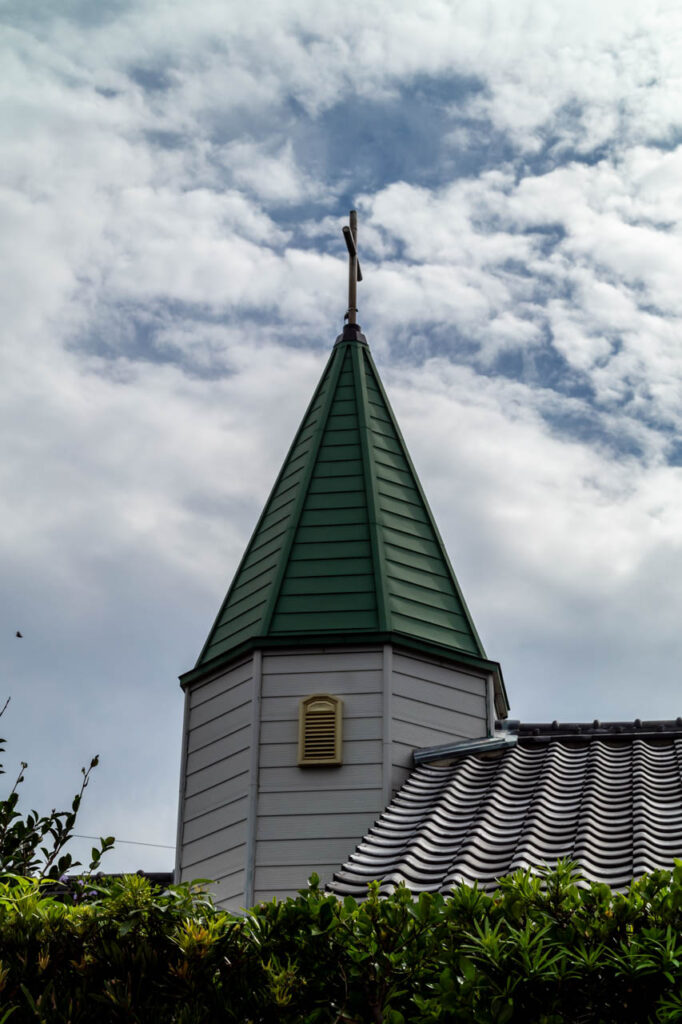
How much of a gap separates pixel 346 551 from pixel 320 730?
7.38 ft

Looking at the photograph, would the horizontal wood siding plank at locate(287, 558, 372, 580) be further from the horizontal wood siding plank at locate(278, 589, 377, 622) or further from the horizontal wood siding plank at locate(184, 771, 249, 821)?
the horizontal wood siding plank at locate(184, 771, 249, 821)

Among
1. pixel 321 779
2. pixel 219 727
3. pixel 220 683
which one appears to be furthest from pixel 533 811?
pixel 220 683

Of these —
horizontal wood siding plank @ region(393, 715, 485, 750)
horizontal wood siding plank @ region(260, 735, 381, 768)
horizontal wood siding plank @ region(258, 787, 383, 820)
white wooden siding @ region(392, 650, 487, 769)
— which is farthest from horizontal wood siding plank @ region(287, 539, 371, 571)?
horizontal wood siding plank @ region(258, 787, 383, 820)

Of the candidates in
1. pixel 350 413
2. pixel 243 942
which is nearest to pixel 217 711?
pixel 350 413

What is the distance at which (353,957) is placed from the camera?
5.43 metres

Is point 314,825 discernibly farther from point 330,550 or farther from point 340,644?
point 330,550

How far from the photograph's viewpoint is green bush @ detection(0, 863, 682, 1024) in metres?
5.15

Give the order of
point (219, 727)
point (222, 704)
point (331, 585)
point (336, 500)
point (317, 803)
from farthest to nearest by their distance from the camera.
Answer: point (336, 500) → point (331, 585) → point (222, 704) → point (219, 727) → point (317, 803)

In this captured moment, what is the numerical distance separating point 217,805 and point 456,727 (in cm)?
247

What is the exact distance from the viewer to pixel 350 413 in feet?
51.5

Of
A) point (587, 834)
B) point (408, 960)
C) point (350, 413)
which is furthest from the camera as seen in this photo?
point (350, 413)

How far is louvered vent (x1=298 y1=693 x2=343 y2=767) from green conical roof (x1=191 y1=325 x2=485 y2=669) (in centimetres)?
70

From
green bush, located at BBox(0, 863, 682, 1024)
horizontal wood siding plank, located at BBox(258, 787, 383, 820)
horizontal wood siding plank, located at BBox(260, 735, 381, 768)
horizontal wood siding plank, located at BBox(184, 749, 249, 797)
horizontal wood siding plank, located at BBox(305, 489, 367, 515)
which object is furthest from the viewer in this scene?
horizontal wood siding plank, located at BBox(305, 489, 367, 515)

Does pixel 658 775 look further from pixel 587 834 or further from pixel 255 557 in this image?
pixel 255 557
